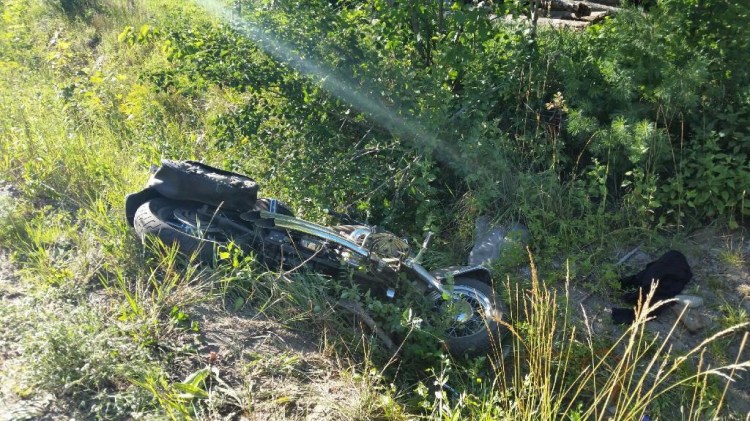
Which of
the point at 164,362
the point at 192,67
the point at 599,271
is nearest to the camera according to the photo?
the point at 164,362

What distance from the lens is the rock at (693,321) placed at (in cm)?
511

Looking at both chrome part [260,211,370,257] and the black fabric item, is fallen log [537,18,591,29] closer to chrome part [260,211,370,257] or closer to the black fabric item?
the black fabric item

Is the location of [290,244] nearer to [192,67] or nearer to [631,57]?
[192,67]

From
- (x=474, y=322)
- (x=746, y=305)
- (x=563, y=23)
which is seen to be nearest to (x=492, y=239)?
(x=474, y=322)

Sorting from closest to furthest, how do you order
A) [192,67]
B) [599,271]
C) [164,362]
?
[164,362] → [599,271] → [192,67]

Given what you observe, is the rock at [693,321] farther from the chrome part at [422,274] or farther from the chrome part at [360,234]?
the chrome part at [360,234]

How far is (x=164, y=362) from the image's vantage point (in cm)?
409

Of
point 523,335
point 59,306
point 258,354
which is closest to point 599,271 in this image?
point 523,335

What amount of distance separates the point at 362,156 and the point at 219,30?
5.97ft

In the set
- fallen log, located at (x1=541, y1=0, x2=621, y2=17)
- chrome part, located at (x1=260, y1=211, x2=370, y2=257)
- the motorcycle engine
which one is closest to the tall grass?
the motorcycle engine

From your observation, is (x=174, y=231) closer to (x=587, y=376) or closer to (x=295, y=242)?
(x=295, y=242)

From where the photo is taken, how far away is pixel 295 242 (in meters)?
5.17

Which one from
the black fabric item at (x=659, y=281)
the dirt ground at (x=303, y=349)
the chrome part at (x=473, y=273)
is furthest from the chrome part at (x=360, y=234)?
the black fabric item at (x=659, y=281)

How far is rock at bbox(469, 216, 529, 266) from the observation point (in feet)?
19.0
